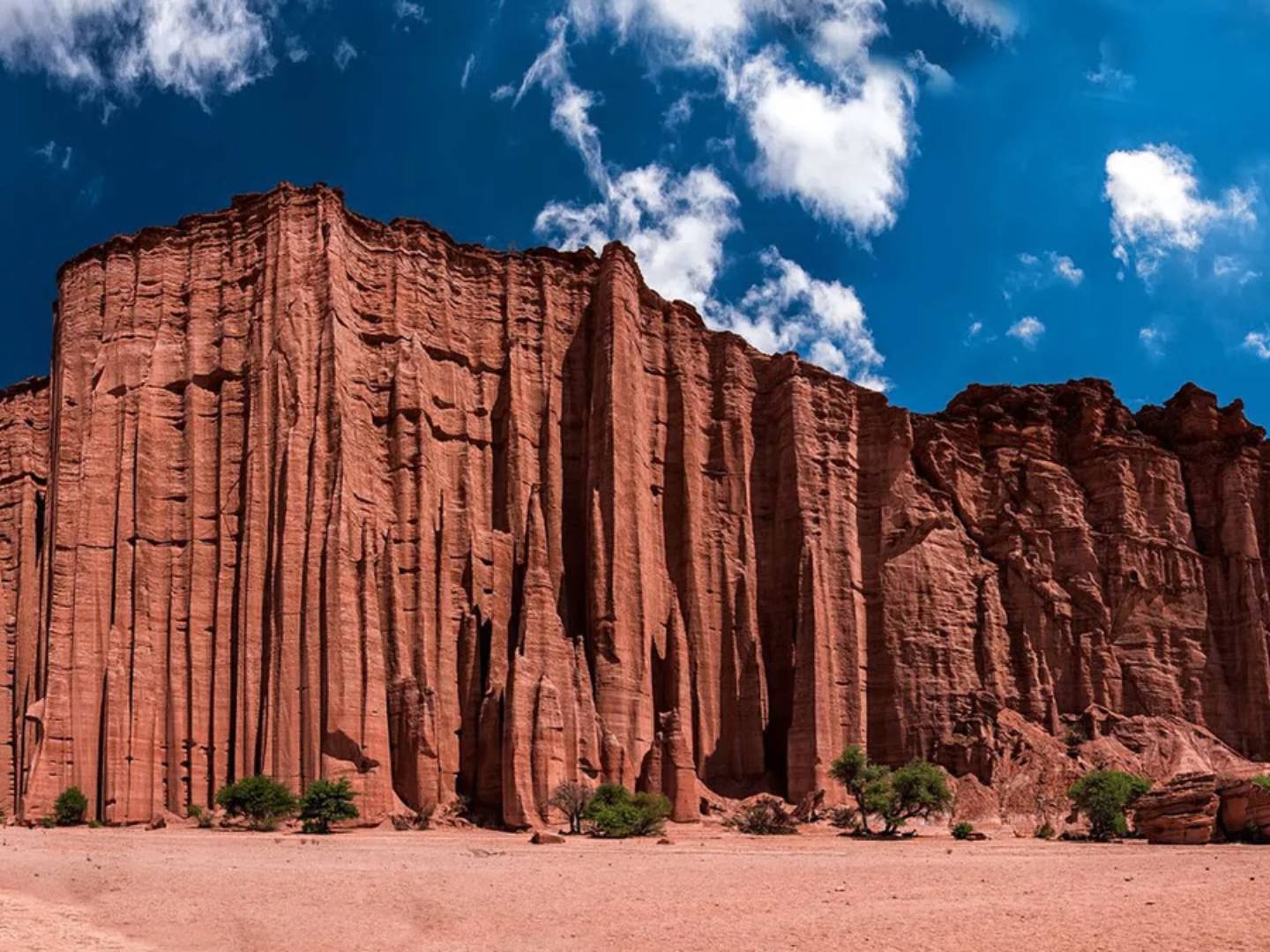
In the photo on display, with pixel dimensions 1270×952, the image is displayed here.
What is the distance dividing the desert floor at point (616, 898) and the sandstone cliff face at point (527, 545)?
11.1m

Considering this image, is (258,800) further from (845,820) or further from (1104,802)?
(1104,802)

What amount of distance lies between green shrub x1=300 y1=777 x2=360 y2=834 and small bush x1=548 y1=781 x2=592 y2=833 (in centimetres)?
596

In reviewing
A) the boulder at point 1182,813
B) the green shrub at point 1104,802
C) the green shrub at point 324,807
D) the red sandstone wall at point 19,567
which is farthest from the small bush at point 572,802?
the red sandstone wall at point 19,567

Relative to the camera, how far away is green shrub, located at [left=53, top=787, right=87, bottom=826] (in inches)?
1550

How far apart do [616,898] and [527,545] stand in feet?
90.6

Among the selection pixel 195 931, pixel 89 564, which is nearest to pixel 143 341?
pixel 89 564

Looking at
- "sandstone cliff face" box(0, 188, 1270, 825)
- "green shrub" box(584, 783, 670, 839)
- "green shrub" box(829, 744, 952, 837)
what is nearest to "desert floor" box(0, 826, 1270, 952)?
"green shrub" box(584, 783, 670, 839)

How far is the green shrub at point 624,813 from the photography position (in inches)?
1457

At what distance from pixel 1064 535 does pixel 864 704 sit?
48.2 feet

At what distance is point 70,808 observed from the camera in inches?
1551

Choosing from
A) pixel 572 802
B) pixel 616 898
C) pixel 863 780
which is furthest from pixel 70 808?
pixel 616 898

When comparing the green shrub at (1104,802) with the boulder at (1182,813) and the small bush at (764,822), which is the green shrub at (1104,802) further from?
the small bush at (764,822)

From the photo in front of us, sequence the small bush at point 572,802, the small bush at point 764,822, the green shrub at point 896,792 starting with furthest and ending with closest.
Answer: the small bush at point 764,822
the green shrub at point 896,792
the small bush at point 572,802

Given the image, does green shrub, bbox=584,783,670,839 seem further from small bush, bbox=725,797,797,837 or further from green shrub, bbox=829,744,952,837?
green shrub, bbox=829,744,952,837
